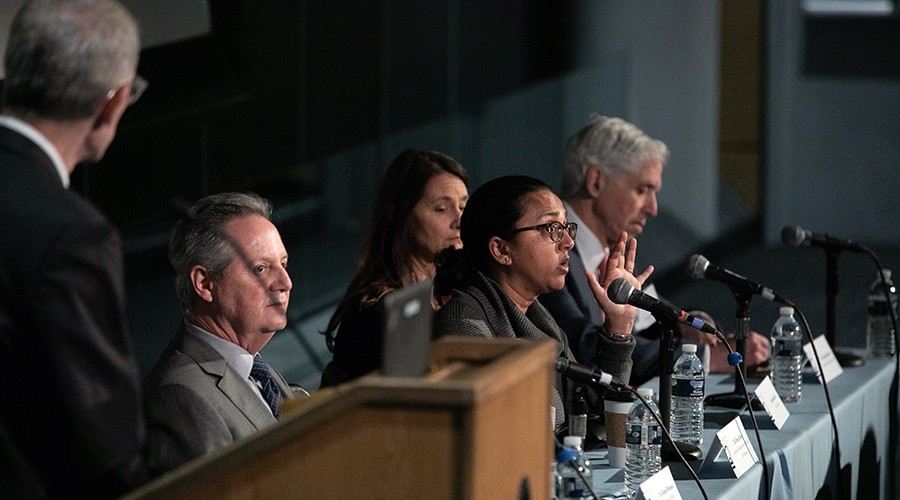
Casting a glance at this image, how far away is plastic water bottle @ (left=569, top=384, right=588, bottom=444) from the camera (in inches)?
122

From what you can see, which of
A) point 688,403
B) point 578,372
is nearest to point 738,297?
point 688,403

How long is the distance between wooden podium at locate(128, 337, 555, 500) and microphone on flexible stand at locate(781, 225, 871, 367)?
8.05 feet

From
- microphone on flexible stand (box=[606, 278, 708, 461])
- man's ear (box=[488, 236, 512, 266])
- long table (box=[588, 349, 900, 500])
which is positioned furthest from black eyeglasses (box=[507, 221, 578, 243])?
long table (box=[588, 349, 900, 500])

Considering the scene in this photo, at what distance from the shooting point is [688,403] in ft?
10.9

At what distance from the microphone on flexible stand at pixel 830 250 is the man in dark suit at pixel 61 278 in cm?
263

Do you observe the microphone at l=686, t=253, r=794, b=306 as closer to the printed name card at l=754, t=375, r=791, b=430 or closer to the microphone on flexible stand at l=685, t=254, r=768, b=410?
the microphone on flexible stand at l=685, t=254, r=768, b=410

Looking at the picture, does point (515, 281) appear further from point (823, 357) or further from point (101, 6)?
point (101, 6)

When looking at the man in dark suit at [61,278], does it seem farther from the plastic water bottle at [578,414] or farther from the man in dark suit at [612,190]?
the man in dark suit at [612,190]

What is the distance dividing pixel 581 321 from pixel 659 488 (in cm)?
120

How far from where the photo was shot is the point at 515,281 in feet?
10.9

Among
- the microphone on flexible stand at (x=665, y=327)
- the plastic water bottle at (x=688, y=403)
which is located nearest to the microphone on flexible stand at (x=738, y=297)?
the plastic water bottle at (x=688, y=403)

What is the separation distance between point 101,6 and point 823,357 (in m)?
2.86

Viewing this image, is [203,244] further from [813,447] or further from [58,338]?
[813,447]

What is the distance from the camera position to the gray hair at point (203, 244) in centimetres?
265
